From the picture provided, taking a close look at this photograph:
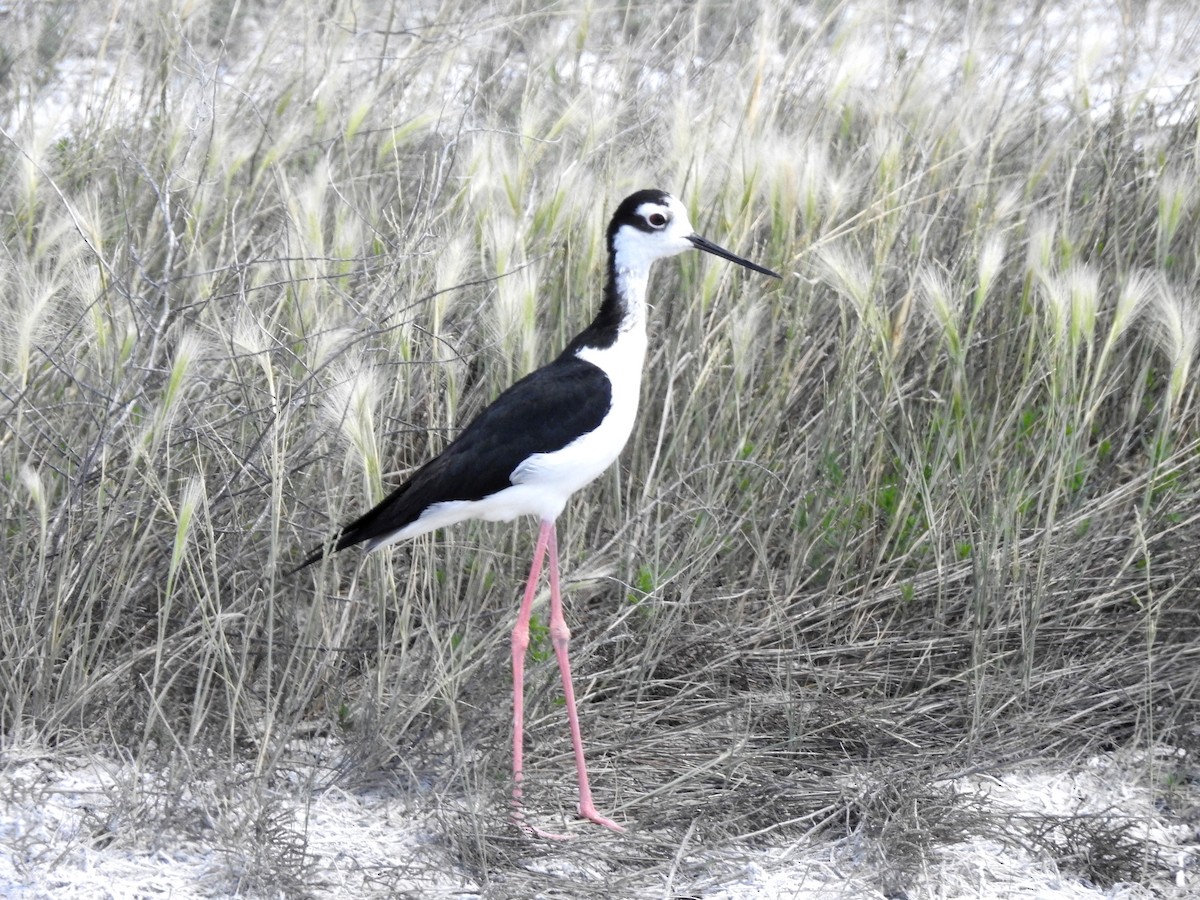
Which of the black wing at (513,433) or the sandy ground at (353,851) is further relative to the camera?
the black wing at (513,433)

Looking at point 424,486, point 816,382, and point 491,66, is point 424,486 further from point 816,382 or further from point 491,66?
point 491,66

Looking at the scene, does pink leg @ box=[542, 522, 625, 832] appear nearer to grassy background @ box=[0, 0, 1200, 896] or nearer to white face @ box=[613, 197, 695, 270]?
grassy background @ box=[0, 0, 1200, 896]

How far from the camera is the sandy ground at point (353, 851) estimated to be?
8.31ft

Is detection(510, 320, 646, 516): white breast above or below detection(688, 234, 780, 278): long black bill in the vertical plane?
below

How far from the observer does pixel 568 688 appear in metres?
3.00

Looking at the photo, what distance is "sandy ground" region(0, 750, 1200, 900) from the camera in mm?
2533

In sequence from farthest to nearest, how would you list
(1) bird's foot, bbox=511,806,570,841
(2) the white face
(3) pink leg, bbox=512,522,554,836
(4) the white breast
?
(2) the white face → (4) the white breast → (3) pink leg, bbox=512,522,554,836 → (1) bird's foot, bbox=511,806,570,841

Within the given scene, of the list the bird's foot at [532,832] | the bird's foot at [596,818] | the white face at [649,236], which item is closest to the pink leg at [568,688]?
the bird's foot at [596,818]

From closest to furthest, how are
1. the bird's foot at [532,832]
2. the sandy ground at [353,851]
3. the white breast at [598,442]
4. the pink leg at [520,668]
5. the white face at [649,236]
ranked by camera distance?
the sandy ground at [353,851] < the bird's foot at [532,832] < the pink leg at [520,668] < the white breast at [598,442] < the white face at [649,236]

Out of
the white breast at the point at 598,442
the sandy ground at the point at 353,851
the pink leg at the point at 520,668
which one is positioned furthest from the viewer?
the white breast at the point at 598,442

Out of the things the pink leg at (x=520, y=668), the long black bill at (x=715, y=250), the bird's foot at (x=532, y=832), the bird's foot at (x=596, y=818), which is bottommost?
the bird's foot at (x=596, y=818)

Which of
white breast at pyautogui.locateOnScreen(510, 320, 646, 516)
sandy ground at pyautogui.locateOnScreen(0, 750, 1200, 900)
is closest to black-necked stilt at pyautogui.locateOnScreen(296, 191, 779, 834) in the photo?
white breast at pyautogui.locateOnScreen(510, 320, 646, 516)

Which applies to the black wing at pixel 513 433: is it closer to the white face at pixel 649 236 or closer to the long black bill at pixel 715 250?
the white face at pixel 649 236

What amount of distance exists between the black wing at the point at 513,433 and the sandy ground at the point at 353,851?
53cm
